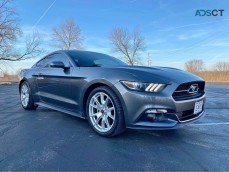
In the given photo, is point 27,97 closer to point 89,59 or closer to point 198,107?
point 89,59

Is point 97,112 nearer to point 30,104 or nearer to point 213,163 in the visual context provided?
point 213,163

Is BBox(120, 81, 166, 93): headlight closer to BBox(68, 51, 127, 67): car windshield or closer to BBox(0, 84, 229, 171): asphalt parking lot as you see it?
BBox(0, 84, 229, 171): asphalt parking lot

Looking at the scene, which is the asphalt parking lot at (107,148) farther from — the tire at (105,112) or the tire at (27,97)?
the tire at (27,97)

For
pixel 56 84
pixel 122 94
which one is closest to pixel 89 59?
pixel 56 84

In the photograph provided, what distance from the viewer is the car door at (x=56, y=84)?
363cm

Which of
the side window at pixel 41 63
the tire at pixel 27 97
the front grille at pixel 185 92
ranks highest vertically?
the side window at pixel 41 63

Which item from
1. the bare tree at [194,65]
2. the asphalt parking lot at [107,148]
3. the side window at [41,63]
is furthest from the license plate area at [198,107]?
the bare tree at [194,65]

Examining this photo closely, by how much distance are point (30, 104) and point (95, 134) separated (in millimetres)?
2472

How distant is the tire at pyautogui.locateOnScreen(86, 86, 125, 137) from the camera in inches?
114

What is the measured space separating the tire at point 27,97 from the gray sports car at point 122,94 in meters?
1.13

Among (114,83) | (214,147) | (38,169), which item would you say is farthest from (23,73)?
(214,147)

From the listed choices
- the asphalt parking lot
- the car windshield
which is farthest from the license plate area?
the car windshield

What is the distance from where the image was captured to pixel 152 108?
2662mm

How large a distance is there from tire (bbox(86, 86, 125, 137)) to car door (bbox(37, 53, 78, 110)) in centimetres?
39
